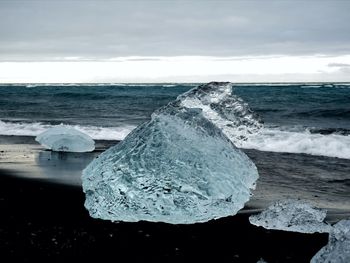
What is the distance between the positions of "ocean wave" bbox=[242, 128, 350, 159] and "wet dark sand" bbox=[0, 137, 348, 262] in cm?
600

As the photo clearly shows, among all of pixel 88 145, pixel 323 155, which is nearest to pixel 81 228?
pixel 88 145

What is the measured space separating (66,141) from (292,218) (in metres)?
7.32

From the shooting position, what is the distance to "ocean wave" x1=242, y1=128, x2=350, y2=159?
35.5 ft

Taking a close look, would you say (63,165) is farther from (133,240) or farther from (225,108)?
(133,240)

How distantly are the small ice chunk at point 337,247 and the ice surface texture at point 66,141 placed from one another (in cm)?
804

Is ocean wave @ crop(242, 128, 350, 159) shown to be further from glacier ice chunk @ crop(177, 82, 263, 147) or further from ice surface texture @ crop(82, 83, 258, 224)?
ice surface texture @ crop(82, 83, 258, 224)

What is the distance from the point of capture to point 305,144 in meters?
11.5

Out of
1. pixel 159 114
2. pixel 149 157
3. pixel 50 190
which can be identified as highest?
pixel 159 114

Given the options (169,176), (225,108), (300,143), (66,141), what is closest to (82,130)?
(66,141)

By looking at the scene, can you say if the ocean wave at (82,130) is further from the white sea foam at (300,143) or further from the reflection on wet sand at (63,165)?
the reflection on wet sand at (63,165)

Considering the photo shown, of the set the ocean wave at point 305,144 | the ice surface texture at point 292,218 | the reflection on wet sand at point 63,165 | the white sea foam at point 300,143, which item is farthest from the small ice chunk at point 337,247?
the ocean wave at point 305,144

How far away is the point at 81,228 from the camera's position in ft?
15.4

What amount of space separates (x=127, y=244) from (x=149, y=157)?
1.13 meters

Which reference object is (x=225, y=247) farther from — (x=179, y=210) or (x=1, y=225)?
(x=1, y=225)
